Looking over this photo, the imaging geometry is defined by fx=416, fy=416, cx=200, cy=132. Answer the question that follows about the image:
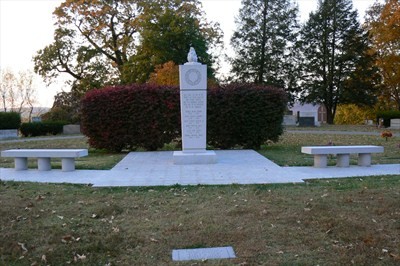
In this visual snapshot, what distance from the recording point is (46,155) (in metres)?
9.68

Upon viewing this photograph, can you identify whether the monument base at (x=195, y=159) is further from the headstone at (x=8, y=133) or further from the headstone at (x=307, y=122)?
the headstone at (x=307, y=122)

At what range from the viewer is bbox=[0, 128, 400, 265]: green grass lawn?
4215 millimetres

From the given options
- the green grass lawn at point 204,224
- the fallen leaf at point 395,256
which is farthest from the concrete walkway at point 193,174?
the fallen leaf at point 395,256

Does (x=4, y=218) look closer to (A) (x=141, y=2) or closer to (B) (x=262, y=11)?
(A) (x=141, y=2)

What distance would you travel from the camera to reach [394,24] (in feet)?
109

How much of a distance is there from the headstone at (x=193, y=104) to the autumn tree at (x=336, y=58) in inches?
1219

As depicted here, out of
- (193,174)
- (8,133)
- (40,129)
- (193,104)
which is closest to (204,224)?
(193,174)

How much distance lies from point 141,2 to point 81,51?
6.60 m

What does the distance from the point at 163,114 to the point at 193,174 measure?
5574 mm

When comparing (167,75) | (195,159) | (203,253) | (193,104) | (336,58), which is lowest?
(203,253)

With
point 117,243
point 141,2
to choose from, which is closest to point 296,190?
point 117,243

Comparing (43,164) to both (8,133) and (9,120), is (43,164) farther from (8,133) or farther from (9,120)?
(9,120)

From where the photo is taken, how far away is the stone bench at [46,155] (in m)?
9.48

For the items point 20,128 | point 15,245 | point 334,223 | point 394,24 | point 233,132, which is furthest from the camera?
point 394,24
